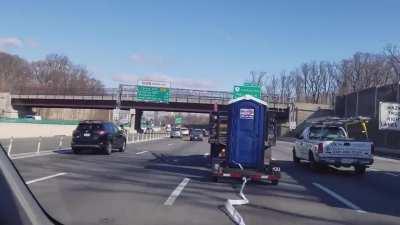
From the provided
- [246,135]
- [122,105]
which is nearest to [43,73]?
[122,105]

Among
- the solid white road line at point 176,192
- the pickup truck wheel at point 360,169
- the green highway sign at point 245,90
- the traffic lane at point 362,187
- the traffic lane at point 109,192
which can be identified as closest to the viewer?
the traffic lane at point 109,192

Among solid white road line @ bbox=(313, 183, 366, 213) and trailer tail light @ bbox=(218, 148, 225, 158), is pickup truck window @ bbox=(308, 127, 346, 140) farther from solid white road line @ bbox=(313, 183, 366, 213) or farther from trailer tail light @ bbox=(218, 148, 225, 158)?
solid white road line @ bbox=(313, 183, 366, 213)

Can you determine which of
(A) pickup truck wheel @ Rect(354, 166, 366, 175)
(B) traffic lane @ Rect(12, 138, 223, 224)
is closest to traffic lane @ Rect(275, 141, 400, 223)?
(A) pickup truck wheel @ Rect(354, 166, 366, 175)

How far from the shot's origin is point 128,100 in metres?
85.4

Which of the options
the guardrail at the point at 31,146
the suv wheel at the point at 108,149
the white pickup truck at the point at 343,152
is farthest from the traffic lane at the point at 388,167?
the guardrail at the point at 31,146

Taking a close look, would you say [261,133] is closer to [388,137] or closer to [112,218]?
[112,218]

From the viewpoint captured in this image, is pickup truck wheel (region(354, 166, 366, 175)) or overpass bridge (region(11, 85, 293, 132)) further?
overpass bridge (region(11, 85, 293, 132))

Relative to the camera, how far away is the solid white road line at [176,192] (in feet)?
39.0

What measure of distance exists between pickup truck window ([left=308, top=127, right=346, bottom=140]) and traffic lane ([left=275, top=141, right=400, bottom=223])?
136 centimetres

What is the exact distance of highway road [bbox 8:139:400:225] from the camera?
9898 mm

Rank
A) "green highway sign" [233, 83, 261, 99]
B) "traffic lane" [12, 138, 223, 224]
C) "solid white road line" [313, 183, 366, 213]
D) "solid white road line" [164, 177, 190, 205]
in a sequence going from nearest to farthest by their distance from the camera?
"traffic lane" [12, 138, 223, 224] → "solid white road line" [164, 177, 190, 205] → "solid white road line" [313, 183, 366, 213] → "green highway sign" [233, 83, 261, 99]

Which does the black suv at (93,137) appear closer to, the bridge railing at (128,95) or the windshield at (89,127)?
the windshield at (89,127)

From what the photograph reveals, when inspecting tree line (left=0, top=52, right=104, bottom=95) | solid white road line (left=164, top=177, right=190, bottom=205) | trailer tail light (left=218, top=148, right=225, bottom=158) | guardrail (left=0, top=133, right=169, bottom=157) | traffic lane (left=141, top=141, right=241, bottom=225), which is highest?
tree line (left=0, top=52, right=104, bottom=95)

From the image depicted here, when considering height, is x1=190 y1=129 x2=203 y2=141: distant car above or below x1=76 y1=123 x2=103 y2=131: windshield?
below
